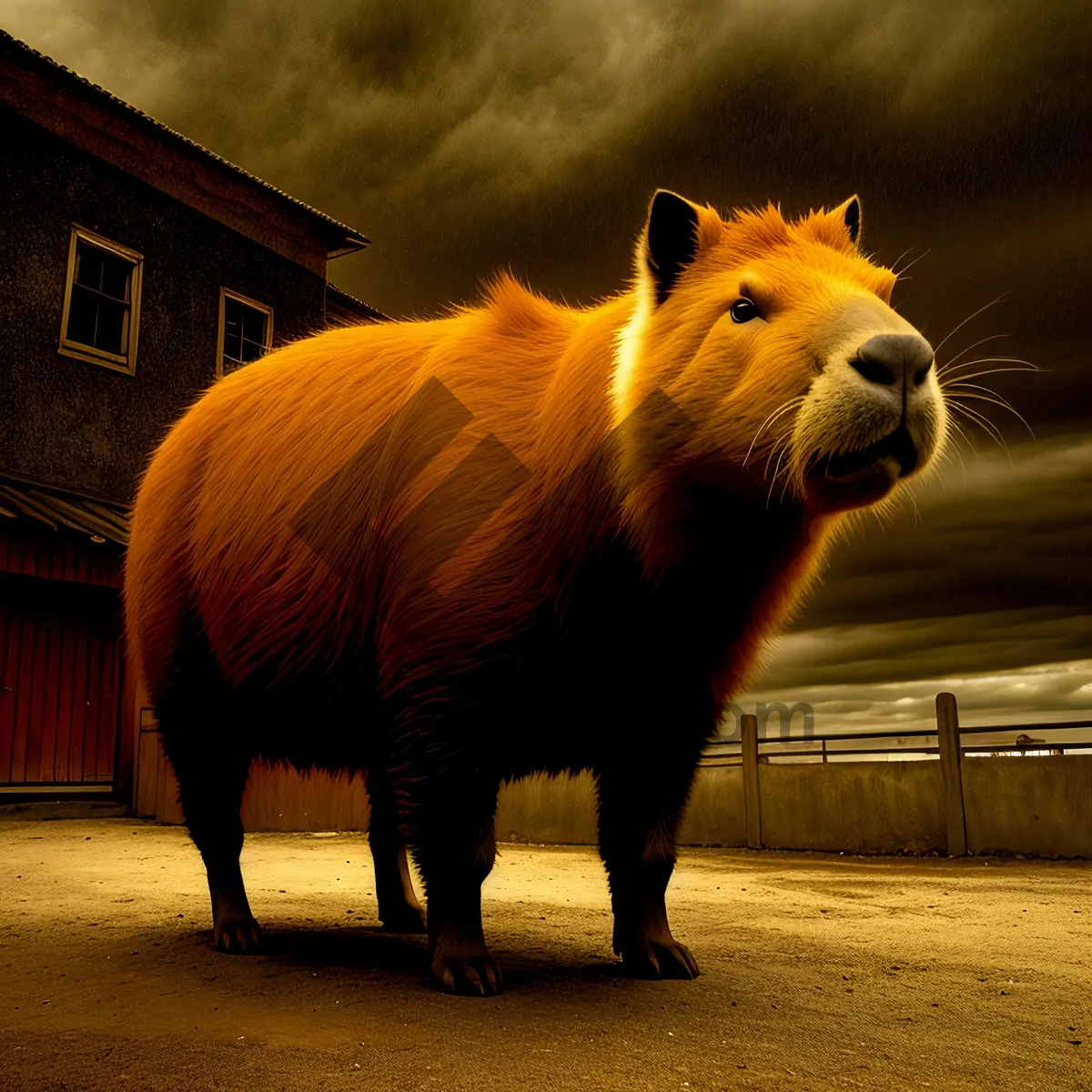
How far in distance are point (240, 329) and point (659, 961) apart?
11.4 meters

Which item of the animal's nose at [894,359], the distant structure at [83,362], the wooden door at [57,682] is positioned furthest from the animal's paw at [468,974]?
the wooden door at [57,682]

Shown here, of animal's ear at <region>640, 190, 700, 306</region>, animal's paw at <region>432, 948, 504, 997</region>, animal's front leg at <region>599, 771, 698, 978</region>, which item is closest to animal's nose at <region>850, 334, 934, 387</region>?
animal's ear at <region>640, 190, 700, 306</region>

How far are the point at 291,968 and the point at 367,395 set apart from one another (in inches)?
69.1

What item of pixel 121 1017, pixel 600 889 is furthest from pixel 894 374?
pixel 600 889

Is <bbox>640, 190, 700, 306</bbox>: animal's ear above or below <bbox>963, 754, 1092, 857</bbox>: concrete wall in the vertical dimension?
above

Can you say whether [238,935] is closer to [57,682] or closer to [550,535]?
[550,535]

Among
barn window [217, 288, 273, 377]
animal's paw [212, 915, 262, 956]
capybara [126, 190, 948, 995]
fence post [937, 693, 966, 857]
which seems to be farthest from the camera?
barn window [217, 288, 273, 377]

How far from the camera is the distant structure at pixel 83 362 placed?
972cm

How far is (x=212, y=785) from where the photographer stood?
11.8 feet

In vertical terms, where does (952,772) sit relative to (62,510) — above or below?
Answer: below

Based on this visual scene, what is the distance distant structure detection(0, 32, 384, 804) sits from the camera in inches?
383

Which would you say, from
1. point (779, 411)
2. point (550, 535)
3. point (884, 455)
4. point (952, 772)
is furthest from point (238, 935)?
point (952, 772)

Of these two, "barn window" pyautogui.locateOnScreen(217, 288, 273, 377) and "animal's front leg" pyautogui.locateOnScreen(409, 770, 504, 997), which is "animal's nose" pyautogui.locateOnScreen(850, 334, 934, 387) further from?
"barn window" pyautogui.locateOnScreen(217, 288, 273, 377)

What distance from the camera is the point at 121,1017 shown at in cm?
239
